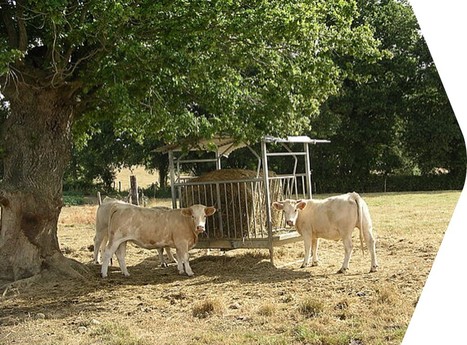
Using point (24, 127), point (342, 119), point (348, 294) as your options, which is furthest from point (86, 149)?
point (348, 294)

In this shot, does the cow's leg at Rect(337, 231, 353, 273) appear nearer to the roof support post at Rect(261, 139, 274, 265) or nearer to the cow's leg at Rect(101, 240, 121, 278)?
the roof support post at Rect(261, 139, 274, 265)

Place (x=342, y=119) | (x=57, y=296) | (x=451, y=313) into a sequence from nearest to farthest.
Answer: (x=451, y=313) < (x=57, y=296) < (x=342, y=119)

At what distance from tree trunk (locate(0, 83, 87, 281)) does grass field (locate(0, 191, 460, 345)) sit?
69 cm

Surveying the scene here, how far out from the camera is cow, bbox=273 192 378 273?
10.5 metres

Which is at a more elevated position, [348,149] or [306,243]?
[348,149]

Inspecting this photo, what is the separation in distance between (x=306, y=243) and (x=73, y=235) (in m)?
8.65

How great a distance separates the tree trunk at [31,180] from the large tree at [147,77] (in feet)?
0.05

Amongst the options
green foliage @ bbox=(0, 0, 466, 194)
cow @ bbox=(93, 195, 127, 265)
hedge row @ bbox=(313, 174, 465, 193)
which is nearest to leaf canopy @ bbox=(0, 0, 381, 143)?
green foliage @ bbox=(0, 0, 466, 194)

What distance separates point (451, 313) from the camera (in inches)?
232

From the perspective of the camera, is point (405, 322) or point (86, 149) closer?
point (405, 322)

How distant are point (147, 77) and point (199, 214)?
2570 millimetres

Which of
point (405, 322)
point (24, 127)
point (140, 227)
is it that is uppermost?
point (24, 127)

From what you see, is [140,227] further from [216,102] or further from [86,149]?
[86,149]

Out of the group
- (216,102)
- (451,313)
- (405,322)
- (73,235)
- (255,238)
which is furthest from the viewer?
(73,235)
